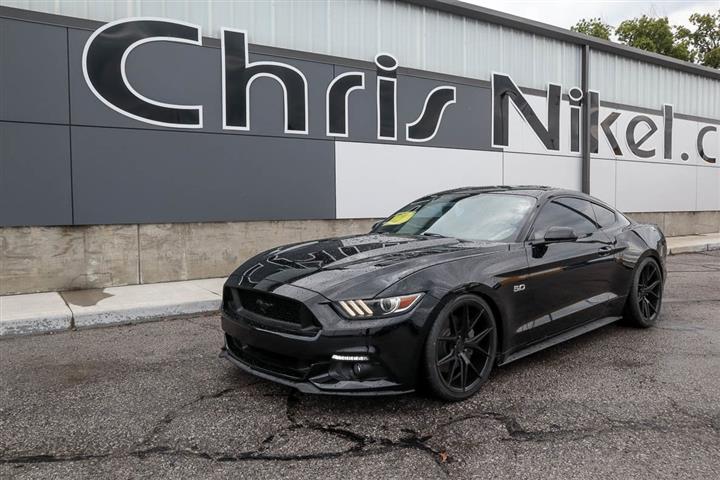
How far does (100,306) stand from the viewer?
20.1ft

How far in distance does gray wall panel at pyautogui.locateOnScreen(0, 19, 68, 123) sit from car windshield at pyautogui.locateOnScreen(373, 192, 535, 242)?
193 inches

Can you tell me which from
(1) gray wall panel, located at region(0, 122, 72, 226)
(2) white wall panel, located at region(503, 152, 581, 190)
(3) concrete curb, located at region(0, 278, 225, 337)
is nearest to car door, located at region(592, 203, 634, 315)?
(3) concrete curb, located at region(0, 278, 225, 337)

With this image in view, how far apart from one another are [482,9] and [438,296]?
9261 mm

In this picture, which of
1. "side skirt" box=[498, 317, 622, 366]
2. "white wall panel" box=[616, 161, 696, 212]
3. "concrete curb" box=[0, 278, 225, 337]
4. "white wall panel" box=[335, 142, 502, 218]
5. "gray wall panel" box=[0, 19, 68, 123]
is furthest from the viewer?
"white wall panel" box=[616, 161, 696, 212]

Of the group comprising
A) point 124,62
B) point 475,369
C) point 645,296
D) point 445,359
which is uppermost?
point 124,62

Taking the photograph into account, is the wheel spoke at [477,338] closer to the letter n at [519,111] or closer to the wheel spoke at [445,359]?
the wheel spoke at [445,359]

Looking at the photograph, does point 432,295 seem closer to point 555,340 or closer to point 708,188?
point 555,340

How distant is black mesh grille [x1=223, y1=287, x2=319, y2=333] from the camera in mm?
3158

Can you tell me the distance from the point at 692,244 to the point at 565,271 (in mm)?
10598

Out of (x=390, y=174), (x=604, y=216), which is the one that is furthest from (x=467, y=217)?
(x=390, y=174)

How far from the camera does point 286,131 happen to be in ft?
28.3

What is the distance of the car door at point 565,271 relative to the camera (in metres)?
4.00

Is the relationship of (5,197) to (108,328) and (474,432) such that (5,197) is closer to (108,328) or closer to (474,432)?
(108,328)

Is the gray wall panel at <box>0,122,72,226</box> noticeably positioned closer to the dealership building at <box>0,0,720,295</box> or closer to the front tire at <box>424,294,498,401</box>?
the dealership building at <box>0,0,720,295</box>
